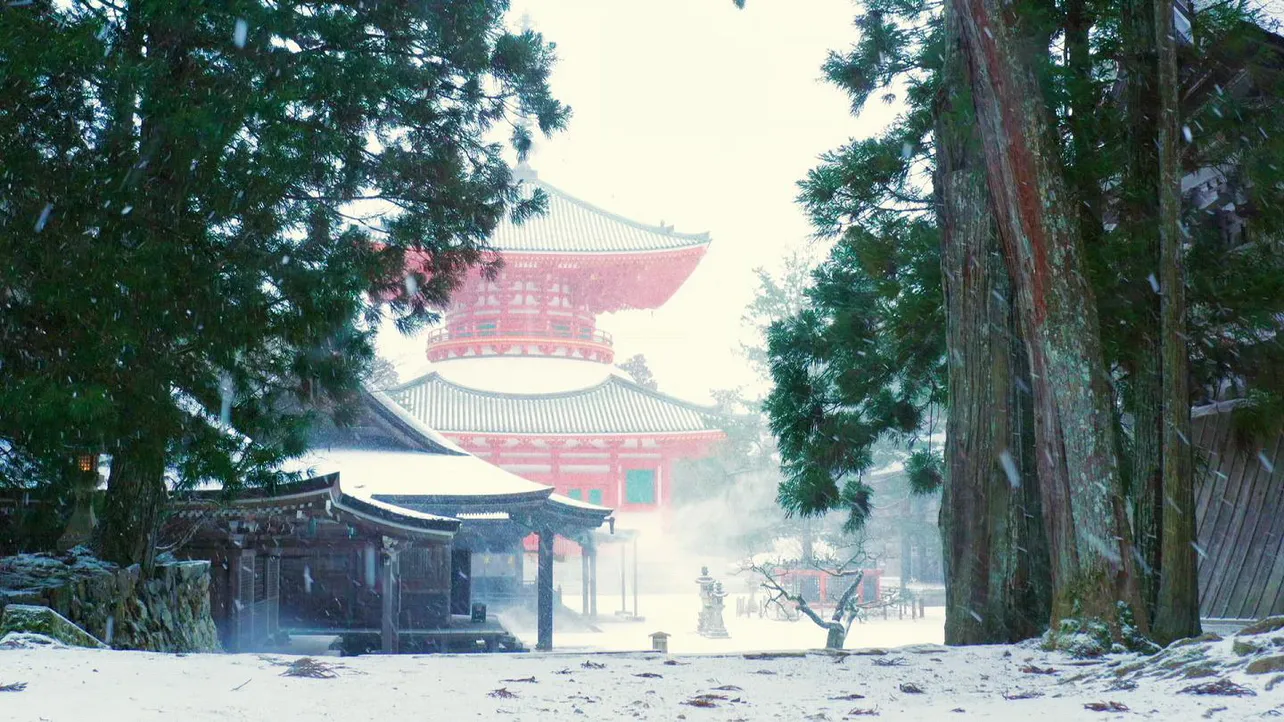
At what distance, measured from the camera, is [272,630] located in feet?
48.1

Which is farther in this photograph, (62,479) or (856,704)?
(62,479)

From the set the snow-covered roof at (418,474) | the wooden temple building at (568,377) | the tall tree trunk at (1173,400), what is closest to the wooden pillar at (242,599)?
the snow-covered roof at (418,474)

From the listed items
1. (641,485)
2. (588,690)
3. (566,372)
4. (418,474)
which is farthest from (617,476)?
(588,690)

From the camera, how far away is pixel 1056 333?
550 cm

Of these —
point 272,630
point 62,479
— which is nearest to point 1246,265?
point 62,479

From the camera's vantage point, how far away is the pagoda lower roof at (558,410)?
26188mm

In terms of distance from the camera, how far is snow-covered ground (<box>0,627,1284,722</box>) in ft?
12.6

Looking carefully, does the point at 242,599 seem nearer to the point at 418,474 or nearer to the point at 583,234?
the point at 418,474

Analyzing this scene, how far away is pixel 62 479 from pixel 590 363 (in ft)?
78.2

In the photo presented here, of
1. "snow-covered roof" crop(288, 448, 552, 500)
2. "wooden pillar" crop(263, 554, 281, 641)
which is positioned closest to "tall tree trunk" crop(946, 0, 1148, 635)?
"wooden pillar" crop(263, 554, 281, 641)

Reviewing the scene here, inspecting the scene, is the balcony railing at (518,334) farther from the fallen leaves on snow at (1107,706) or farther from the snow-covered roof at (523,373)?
the fallen leaves on snow at (1107,706)

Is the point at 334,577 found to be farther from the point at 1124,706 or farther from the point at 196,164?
the point at 1124,706

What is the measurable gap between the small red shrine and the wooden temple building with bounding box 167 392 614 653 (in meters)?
6.63

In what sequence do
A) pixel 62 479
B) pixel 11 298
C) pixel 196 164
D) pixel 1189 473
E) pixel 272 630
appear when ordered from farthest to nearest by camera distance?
pixel 272 630
pixel 62 479
pixel 196 164
pixel 11 298
pixel 1189 473
